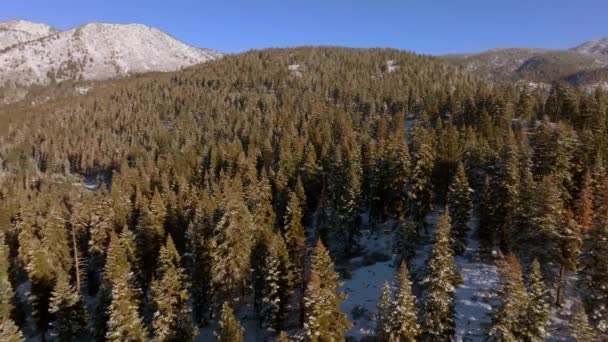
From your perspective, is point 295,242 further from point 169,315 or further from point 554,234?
point 554,234

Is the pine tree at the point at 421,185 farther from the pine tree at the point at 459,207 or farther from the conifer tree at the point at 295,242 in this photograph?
the conifer tree at the point at 295,242

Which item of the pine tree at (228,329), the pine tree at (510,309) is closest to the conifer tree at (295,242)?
the pine tree at (228,329)

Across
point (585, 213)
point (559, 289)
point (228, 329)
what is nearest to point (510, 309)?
point (559, 289)

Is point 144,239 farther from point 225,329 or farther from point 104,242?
point 225,329

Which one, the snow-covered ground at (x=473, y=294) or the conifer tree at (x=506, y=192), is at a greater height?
the conifer tree at (x=506, y=192)

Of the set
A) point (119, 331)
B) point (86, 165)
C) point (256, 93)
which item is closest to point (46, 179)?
point (86, 165)
